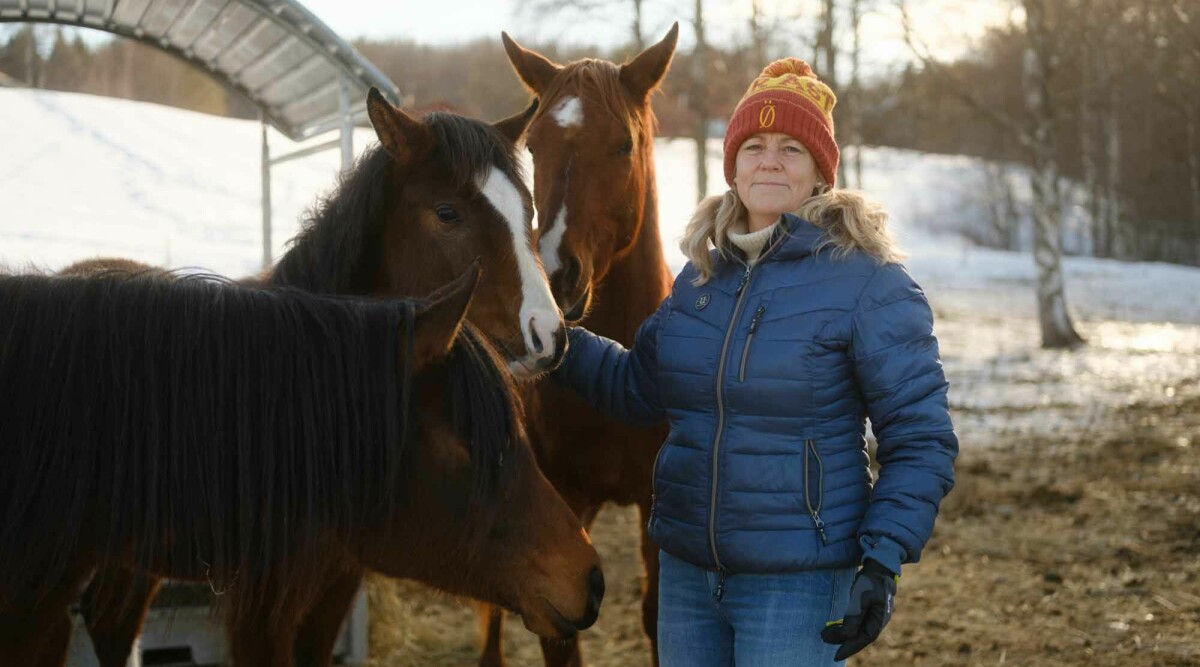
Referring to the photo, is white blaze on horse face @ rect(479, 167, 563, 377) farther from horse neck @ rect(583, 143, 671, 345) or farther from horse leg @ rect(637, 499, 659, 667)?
horse leg @ rect(637, 499, 659, 667)

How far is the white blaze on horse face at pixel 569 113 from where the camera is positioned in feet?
12.4

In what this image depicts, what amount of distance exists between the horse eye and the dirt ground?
1.81m

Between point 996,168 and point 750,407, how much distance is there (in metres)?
37.1

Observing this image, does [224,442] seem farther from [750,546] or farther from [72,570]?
[750,546]

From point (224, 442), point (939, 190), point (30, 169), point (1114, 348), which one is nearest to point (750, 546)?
point (224, 442)

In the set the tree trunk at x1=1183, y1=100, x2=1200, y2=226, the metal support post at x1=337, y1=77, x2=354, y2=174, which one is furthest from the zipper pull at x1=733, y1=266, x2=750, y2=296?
the tree trunk at x1=1183, y1=100, x2=1200, y2=226

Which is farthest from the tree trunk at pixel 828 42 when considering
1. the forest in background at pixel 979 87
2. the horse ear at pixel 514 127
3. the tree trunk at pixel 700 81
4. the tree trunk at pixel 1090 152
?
the horse ear at pixel 514 127

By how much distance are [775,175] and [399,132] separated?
1.19 m

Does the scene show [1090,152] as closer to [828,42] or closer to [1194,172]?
[1194,172]

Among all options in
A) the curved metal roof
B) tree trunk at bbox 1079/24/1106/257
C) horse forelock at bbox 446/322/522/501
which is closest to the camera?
horse forelock at bbox 446/322/522/501

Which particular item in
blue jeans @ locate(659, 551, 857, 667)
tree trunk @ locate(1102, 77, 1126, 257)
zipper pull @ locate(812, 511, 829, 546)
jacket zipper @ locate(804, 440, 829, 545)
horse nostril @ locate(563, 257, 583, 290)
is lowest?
blue jeans @ locate(659, 551, 857, 667)

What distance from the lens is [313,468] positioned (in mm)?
1964

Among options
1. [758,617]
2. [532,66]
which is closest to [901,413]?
[758,617]

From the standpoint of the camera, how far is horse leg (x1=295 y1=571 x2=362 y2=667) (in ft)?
10.3
